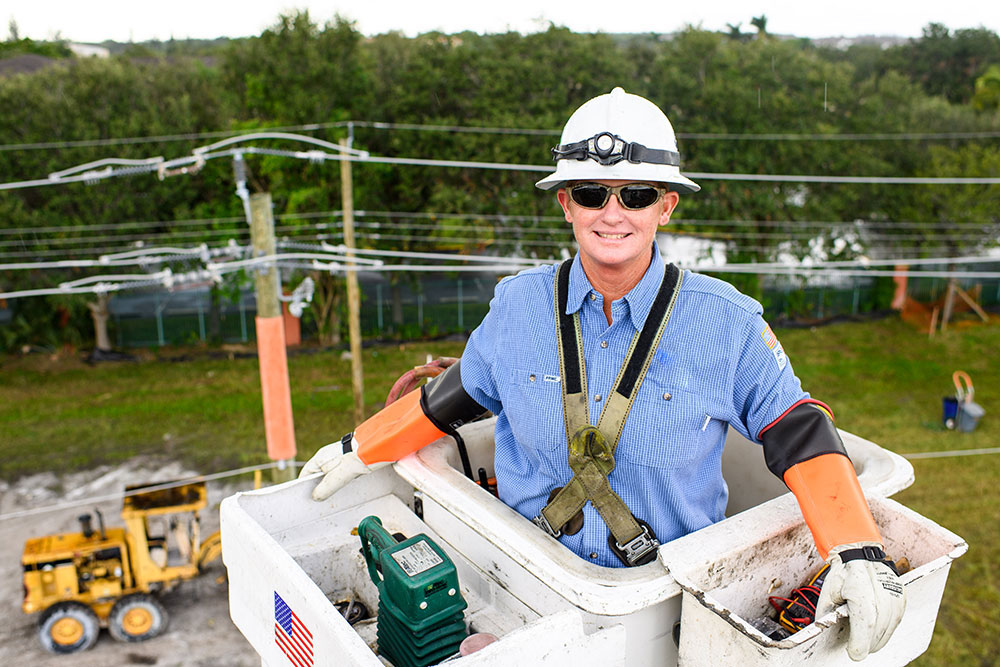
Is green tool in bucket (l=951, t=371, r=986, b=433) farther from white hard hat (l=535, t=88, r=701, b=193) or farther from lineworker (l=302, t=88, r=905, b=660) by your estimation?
white hard hat (l=535, t=88, r=701, b=193)

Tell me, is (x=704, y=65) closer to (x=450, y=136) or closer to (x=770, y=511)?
(x=450, y=136)

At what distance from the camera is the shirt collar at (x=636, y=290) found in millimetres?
2666

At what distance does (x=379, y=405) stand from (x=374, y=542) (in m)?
17.3

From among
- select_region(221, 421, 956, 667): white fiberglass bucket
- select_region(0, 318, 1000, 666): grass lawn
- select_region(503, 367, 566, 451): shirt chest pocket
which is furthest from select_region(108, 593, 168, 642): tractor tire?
select_region(503, 367, 566, 451): shirt chest pocket

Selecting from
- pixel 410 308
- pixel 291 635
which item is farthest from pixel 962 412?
pixel 291 635

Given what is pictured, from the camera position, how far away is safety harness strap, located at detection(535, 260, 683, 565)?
2.62 m

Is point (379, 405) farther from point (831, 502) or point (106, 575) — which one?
point (831, 502)

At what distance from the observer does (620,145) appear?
2574 mm

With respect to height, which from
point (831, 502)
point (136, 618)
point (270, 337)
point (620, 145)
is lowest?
point (136, 618)

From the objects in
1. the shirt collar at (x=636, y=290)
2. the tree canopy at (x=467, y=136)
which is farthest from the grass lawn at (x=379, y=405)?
the shirt collar at (x=636, y=290)

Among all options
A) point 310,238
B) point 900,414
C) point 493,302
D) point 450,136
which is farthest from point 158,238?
point 493,302

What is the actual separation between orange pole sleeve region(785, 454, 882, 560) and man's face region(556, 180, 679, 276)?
0.84 metres

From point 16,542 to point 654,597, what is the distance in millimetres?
13421

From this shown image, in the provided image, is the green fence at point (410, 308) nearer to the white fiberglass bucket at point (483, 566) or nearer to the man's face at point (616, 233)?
the white fiberglass bucket at point (483, 566)
